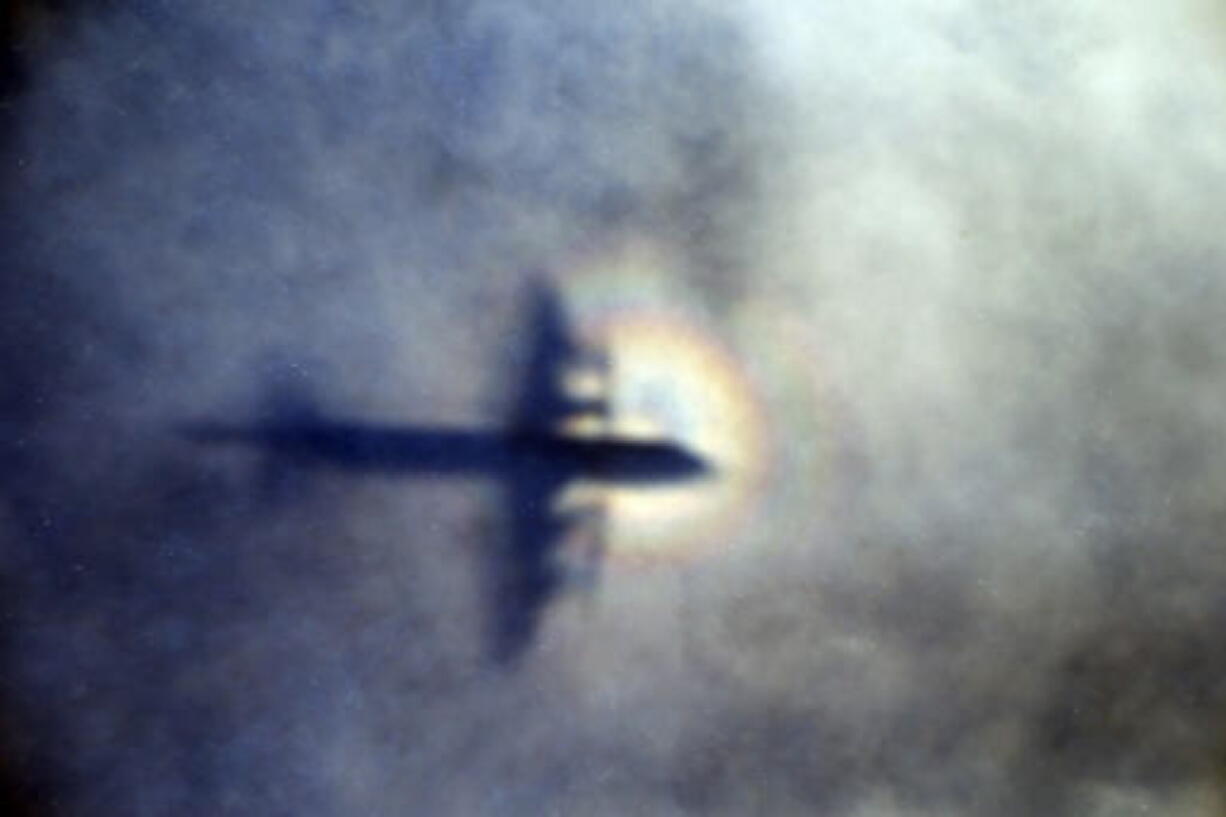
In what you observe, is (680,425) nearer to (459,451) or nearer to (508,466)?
(508,466)

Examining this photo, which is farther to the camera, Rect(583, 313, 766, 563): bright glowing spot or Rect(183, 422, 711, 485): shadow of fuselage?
Rect(583, 313, 766, 563): bright glowing spot

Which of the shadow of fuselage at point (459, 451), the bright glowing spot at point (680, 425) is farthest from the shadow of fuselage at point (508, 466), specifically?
the bright glowing spot at point (680, 425)

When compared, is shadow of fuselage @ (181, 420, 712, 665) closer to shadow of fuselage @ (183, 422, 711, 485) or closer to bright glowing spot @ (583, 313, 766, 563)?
shadow of fuselage @ (183, 422, 711, 485)

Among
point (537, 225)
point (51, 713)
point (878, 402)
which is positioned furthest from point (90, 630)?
point (878, 402)

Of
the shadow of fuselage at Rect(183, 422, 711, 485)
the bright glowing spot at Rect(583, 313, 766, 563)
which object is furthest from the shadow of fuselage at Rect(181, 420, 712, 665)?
the bright glowing spot at Rect(583, 313, 766, 563)

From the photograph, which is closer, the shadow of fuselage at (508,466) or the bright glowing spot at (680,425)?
the shadow of fuselage at (508,466)

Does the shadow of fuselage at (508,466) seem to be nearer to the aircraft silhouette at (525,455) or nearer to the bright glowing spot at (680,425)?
the aircraft silhouette at (525,455)

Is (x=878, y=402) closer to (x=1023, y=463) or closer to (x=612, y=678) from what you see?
(x=1023, y=463)

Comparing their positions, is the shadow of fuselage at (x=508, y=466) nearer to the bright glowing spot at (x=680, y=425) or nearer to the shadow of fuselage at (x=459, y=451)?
the shadow of fuselage at (x=459, y=451)

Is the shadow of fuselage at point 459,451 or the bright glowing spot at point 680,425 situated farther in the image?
the bright glowing spot at point 680,425
